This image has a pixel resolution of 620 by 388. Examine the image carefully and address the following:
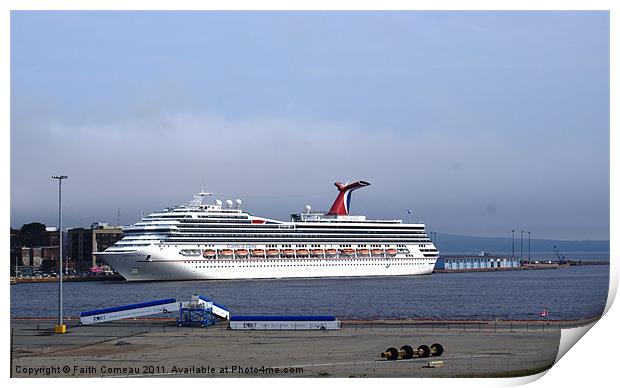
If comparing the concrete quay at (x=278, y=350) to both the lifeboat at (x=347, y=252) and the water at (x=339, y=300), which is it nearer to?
the water at (x=339, y=300)

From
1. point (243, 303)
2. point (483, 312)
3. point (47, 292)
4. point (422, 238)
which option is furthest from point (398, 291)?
point (422, 238)

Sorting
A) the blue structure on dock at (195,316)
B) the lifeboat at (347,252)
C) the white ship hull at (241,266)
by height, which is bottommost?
the blue structure on dock at (195,316)

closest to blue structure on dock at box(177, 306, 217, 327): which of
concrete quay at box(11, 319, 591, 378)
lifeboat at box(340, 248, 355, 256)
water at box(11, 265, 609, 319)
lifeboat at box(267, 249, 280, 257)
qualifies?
concrete quay at box(11, 319, 591, 378)

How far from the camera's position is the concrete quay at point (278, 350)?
74.0ft

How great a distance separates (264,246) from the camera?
9056 centimetres

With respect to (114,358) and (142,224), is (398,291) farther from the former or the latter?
(114,358)

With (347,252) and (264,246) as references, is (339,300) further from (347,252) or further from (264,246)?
(347,252)

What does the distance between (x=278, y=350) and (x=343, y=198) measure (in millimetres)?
79697

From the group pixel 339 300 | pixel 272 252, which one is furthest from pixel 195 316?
pixel 272 252

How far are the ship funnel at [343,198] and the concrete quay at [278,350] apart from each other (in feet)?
231

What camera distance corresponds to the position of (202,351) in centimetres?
2612

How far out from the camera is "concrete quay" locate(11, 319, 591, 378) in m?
22.6

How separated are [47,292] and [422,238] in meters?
41.2

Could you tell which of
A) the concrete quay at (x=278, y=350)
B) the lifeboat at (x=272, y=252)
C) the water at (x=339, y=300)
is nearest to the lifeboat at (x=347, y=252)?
the lifeboat at (x=272, y=252)
